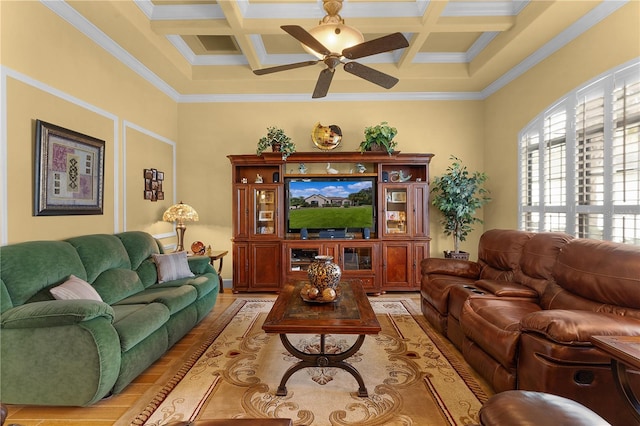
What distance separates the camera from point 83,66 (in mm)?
3287

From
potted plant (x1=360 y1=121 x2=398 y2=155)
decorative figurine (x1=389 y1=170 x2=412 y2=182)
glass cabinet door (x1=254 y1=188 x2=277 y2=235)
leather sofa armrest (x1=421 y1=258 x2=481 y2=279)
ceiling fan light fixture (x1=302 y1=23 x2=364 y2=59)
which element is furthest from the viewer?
decorative figurine (x1=389 y1=170 x2=412 y2=182)

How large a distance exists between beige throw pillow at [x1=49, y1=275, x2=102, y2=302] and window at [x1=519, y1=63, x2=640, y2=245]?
4440mm

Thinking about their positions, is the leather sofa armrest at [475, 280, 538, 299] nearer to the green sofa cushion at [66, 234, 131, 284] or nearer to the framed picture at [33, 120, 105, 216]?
the green sofa cushion at [66, 234, 131, 284]

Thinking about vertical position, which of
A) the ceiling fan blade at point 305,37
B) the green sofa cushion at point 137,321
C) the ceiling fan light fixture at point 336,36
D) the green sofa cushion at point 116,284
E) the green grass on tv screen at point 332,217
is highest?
the ceiling fan light fixture at point 336,36

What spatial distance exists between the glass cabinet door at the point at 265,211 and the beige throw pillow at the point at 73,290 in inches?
103

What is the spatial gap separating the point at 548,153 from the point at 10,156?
5217 mm

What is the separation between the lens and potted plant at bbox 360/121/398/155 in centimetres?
495

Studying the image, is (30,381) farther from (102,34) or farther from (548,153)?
(548,153)

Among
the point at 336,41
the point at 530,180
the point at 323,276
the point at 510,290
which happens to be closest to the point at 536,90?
the point at 530,180

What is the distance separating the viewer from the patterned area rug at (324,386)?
211 centimetres

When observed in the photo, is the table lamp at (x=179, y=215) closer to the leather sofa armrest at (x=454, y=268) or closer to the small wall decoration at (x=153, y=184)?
the small wall decoration at (x=153, y=184)

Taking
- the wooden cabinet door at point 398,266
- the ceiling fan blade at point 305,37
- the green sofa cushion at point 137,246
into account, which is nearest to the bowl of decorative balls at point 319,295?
the ceiling fan blade at point 305,37

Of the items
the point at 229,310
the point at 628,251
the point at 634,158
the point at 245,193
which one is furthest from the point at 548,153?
the point at 229,310

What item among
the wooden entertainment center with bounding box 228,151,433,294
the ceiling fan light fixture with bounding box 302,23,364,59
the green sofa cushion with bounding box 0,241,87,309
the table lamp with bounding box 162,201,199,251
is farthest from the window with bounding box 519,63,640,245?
the green sofa cushion with bounding box 0,241,87,309
